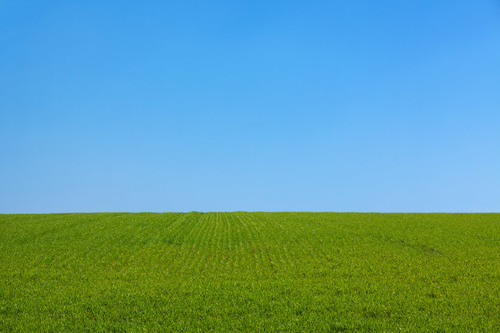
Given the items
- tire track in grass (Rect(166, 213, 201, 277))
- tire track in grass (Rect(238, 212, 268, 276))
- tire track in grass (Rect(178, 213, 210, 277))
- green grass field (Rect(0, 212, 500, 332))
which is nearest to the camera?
green grass field (Rect(0, 212, 500, 332))

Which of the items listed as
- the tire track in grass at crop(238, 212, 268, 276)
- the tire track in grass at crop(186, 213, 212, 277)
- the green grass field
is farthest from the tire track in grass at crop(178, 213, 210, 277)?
the tire track in grass at crop(238, 212, 268, 276)

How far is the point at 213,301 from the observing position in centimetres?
1352

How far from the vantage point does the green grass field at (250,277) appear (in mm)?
11883

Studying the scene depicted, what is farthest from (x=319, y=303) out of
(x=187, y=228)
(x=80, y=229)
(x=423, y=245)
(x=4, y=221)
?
(x=4, y=221)

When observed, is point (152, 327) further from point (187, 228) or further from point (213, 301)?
point (187, 228)

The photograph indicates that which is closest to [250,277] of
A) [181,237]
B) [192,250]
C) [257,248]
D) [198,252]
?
[257,248]

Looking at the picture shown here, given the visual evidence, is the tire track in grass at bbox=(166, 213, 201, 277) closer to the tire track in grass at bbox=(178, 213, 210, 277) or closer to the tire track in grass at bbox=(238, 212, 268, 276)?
the tire track in grass at bbox=(178, 213, 210, 277)

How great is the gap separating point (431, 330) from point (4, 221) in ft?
137

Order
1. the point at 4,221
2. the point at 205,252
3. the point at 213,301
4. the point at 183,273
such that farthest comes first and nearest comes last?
the point at 4,221, the point at 205,252, the point at 183,273, the point at 213,301

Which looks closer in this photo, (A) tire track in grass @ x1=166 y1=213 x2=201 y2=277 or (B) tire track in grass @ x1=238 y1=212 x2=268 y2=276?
Answer: (B) tire track in grass @ x1=238 y1=212 x2=268 y2=276

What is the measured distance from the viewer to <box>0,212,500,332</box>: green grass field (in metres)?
11.9

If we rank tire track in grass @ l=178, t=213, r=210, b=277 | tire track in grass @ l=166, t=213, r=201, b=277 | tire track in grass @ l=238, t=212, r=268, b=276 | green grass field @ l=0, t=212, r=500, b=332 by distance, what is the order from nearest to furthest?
green grass field @ l=0, t=212, r=500, b=332 < tire track in grass @ l=238, t=212, r=268, b=276 < tire track in grass @ l=178, t=213, r=210, b=277 < tire track in grass @ l=166, t=213, r=201, b=277

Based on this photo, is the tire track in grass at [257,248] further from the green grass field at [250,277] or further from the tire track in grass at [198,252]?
the tire track in grass at [198,252]

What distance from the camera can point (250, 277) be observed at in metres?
17.3
